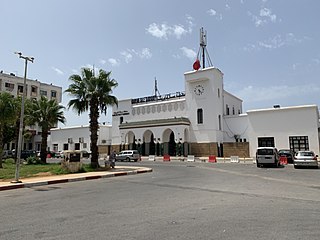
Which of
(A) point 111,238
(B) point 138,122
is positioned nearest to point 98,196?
(A) point 111,238

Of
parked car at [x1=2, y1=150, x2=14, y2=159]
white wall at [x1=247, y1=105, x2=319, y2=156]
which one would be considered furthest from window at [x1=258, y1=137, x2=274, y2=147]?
parked car at [x1=2, y1=150, x2=14, y2=159]

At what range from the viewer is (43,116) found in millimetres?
33281

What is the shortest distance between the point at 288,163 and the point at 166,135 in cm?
2397

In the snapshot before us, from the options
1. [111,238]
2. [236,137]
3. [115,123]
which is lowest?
[111,238]

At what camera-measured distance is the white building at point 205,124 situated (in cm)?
3869

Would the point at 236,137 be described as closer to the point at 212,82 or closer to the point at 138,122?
the point at 212,82

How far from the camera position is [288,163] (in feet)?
104

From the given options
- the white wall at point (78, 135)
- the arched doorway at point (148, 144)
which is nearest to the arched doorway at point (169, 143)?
the arched doorway at point (148, 144)

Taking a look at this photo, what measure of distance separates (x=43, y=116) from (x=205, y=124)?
25498 mm

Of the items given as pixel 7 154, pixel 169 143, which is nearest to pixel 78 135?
pixel 7 154

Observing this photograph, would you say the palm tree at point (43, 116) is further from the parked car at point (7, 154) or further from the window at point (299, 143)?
the window at point (299, 143)

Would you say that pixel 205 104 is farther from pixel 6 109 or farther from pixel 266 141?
pixel 6 109

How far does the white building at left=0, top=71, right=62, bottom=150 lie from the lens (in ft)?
216

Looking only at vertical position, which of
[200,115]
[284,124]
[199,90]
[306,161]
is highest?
[199,90]
